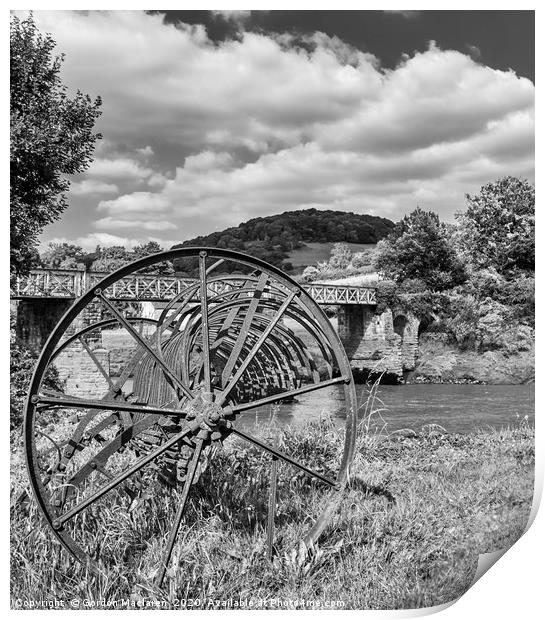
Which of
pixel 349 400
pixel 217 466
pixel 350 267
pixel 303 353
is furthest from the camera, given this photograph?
pixel 350 267

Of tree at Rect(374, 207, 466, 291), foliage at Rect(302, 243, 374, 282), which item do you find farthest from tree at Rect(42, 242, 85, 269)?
tree at Rect(374, 207, 466, 291)

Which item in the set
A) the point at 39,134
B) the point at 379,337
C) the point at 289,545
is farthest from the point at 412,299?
the point at 289,545

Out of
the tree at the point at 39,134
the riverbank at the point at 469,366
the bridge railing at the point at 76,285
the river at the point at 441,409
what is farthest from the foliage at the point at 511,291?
the tree at the point at 39,134

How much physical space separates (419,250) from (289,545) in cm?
1191

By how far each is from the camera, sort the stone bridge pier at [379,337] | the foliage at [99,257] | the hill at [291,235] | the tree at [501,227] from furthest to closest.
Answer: the stone bridge pier at [379,337] → the foliage at [99,257] → the hill at [291,235] → the tree at [501,227]

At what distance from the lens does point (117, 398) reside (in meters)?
2.94

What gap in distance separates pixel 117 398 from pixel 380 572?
1327mm

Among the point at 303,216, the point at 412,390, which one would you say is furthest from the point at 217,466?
the point at 412,390

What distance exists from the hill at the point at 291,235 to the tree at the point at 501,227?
2258mm

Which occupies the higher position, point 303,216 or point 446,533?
point 303,216

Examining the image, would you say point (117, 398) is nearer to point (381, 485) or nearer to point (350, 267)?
point (381, 485)

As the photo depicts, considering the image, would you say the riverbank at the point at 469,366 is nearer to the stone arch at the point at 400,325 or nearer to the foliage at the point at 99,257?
the stone arch at the point at 400,325

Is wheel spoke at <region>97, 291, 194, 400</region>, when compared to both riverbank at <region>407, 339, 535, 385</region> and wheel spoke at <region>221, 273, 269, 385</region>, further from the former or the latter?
riverbank at <region>407, 339, 535, 385</region>

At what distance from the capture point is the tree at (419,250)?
12599 mm
